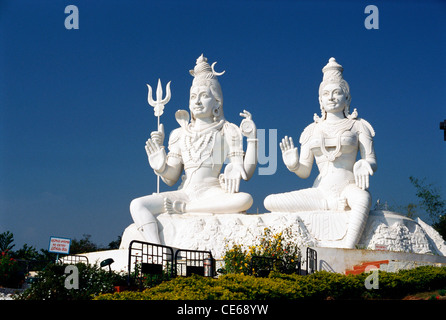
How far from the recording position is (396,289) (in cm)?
910

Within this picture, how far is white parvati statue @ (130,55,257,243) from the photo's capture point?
43.1ft

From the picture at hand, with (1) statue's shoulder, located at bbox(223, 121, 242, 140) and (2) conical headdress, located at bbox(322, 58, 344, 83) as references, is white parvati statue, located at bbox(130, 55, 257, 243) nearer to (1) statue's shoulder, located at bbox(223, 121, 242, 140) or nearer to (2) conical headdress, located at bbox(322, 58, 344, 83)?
(1) statue's shoulder, located at bbox(223, 121, 242, 140)

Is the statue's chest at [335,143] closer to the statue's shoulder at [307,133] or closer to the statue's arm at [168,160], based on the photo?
the statue's shoulder at [307,133]

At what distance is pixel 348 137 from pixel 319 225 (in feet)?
6.90

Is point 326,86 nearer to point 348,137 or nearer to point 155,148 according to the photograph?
point 348,137

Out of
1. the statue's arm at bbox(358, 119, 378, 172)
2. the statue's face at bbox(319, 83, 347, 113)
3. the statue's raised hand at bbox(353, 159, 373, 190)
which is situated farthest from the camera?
the statue's face at bbox(319, 83, 347, 113)

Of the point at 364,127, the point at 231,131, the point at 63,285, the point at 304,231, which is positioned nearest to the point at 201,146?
the point at 231,131

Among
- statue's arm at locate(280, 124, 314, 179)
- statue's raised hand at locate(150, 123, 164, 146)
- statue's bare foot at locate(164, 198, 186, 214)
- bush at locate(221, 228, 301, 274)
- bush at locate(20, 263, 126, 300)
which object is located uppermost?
statue's raised hand at locate(150, 123, 164, 146)

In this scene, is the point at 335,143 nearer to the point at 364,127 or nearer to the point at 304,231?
the point at 364,127

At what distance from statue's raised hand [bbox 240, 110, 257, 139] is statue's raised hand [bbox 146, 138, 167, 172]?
6.59 feet

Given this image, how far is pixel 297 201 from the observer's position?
12758 mm

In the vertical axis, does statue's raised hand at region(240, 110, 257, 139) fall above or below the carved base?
above

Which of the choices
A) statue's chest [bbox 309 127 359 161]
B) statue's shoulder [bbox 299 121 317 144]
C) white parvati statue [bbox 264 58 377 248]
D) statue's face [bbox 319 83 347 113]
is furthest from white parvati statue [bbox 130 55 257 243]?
statue's face [bbox 319 83 347 113]
